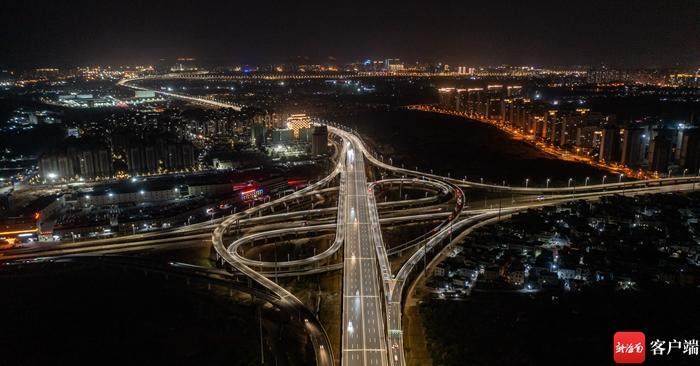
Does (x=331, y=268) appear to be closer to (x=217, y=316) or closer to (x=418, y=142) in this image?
(x=217, y=316)

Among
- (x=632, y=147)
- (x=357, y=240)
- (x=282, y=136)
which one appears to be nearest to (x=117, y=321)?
(x=357, y=240)

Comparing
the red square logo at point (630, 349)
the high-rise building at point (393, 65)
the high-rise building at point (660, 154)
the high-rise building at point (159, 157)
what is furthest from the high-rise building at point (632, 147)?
the high-rise building at point (393, 65)

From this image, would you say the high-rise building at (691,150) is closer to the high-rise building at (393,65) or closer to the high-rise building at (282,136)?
the high-rise building at (282,136)

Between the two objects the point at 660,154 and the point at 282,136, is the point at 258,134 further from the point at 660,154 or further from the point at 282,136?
the point at 660,154

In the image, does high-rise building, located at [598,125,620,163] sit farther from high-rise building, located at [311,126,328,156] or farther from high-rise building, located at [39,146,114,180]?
high-rise building, located at [39,146,114,180]

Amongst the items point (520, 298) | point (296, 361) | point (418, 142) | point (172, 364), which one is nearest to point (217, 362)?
point (172, 364)
